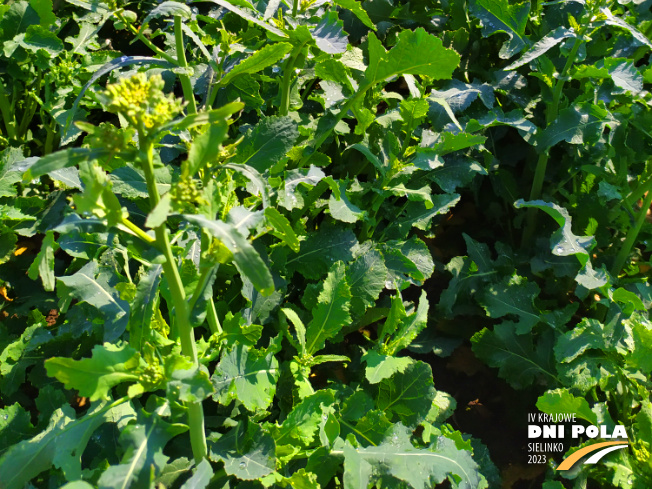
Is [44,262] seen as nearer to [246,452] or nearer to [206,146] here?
[206,146]

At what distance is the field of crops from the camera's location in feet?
5.90

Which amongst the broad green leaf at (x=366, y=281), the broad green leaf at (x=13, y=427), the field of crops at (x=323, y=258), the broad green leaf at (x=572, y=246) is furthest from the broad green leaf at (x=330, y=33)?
the broad green leaf at (x=13, y=427)

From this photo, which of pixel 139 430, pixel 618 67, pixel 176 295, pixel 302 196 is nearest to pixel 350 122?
pixel 302 196

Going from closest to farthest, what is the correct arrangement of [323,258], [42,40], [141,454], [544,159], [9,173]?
[141,454]
[323,258]
[9,173]
[42,40]
[544,159]

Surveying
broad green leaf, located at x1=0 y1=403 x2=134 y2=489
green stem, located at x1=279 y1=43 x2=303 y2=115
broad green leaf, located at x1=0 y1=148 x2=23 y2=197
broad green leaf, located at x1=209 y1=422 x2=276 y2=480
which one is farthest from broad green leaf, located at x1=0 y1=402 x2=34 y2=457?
green stem, located at x1=279 y1=43 x2=303 y2=115

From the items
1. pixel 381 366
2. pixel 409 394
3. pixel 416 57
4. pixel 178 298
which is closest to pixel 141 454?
pixel 178 298

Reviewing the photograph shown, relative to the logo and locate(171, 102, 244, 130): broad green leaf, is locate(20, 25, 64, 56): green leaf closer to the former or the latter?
locate(171, 102, 244, 130): broad green leaf

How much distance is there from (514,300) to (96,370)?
2054 millimetres

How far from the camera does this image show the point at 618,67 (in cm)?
289

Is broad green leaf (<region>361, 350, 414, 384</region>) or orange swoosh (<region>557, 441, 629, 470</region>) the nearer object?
broad green leaf (<region>361, 350, 414, 384</region>)

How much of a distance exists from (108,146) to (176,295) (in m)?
0.47

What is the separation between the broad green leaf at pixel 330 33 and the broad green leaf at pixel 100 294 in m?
1.24

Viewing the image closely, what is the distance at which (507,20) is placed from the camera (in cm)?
309

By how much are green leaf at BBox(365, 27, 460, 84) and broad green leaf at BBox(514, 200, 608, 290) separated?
0.79 meters
